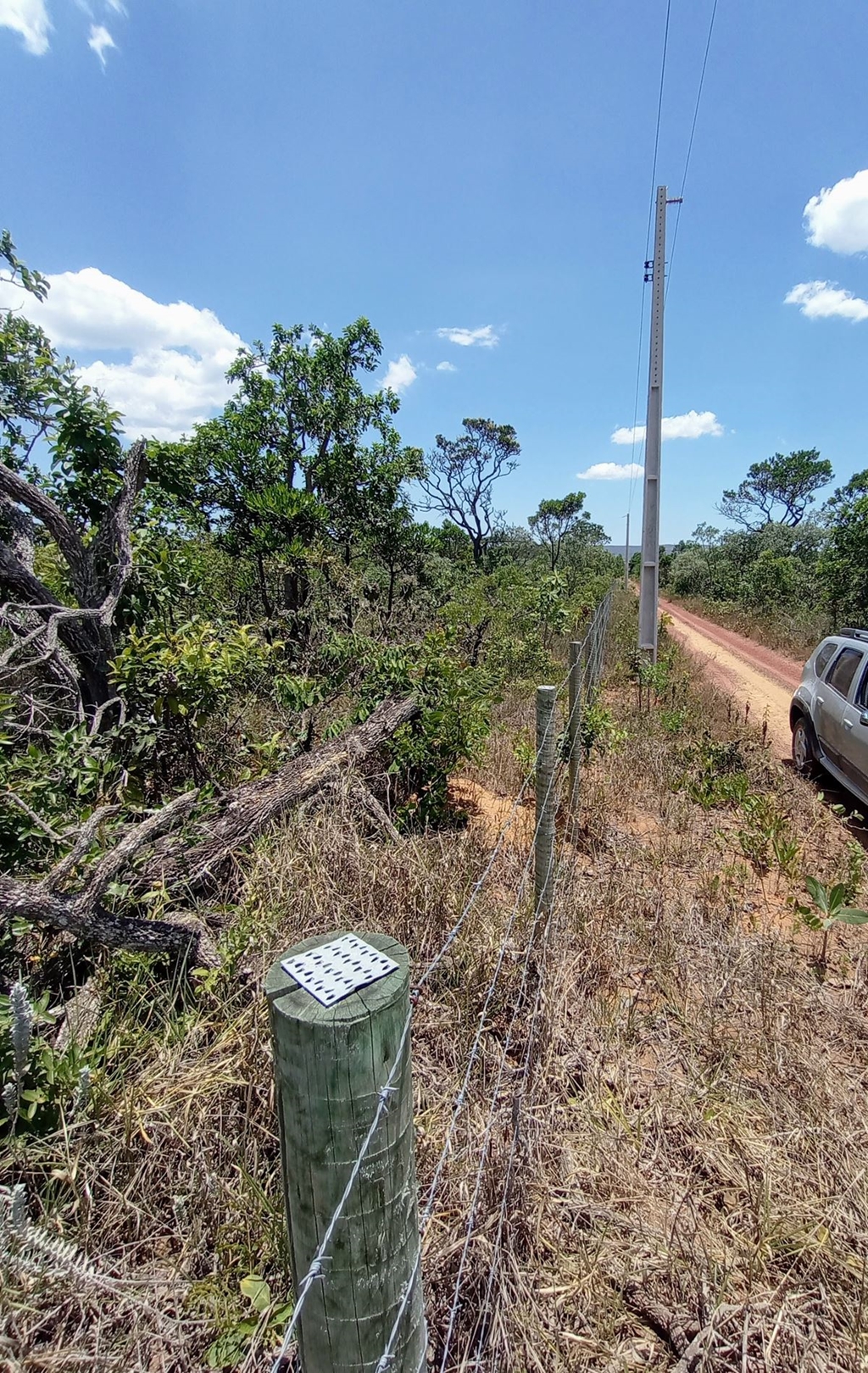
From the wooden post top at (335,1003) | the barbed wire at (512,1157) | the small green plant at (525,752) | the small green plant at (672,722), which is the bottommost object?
the barbed wire at (512,1157)

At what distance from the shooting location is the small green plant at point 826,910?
3156 millimetres

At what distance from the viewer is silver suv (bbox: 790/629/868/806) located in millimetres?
4801

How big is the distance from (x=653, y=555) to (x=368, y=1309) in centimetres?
923

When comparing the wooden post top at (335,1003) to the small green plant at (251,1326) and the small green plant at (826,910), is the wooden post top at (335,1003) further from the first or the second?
the small green plant at (826,910)

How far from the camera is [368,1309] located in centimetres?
93

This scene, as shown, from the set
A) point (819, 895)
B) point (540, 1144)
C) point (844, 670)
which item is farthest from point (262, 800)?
point (844, 670)

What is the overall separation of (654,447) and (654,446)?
0.01 m

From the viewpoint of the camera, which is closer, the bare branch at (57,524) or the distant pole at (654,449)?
the bare branch at (57,524)

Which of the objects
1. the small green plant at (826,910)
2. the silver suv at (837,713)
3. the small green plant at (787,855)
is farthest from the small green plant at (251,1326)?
the silver suv at (837,713)

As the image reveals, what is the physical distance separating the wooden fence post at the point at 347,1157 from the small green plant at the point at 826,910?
124 inches

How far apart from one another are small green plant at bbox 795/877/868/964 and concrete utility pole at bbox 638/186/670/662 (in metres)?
6.09

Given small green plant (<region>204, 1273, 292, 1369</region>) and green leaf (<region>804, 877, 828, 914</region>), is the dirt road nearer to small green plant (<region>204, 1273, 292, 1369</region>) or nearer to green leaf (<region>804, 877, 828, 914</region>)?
green leaf (<region>804, 877, 828, 914</region>)

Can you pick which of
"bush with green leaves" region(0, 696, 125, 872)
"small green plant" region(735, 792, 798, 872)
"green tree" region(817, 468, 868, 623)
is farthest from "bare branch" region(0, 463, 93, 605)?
"green tree" region(817, 468, 868, 623)

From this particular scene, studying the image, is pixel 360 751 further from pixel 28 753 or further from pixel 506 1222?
pixel 506 1222
